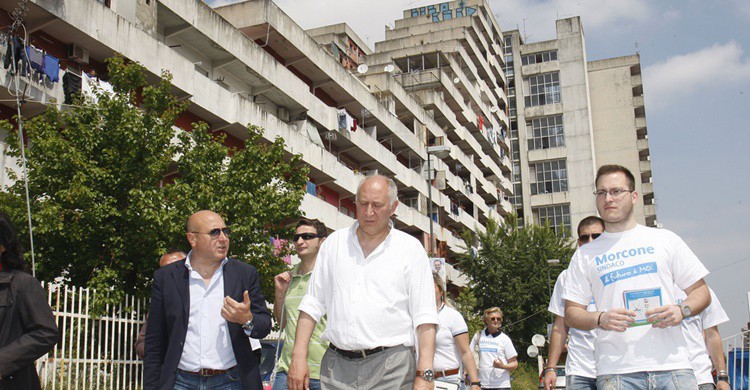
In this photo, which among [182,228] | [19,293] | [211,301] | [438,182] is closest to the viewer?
[19,293]

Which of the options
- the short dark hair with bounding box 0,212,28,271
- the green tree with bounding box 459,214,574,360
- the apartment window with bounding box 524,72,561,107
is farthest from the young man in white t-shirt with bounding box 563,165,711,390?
the apartment window with bounding box 524,72,561,107

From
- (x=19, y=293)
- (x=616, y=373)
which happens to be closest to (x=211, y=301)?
(x=19, y=293)

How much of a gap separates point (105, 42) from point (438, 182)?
31.0 metres

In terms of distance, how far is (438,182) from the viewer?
5159cm

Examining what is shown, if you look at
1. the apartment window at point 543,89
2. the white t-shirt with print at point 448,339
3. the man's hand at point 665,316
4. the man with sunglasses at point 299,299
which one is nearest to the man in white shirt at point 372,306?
the man's hand at point 665,316

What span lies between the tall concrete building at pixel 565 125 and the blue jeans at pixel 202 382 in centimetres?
6597

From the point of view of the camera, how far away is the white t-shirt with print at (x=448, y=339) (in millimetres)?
8008

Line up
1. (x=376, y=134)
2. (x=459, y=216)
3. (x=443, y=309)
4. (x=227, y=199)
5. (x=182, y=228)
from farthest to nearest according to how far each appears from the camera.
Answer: (x=459, y=216) → (x=376, y=134) → (x=227, y=199) → (x=182, y=228) → (x=443, y=309)

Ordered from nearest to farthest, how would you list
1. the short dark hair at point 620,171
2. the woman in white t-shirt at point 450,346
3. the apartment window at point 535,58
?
the short dark hair at point 620,171, the woman in white t-shirt at point 450,346, the apartment window at point 535,58

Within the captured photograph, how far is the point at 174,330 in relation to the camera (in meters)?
5.37

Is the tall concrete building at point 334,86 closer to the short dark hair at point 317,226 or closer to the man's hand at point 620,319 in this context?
the short dark hair at point 317,226

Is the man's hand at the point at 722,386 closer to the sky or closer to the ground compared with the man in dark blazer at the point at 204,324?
closer to the ground

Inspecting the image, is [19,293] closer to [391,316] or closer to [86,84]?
[391,316]

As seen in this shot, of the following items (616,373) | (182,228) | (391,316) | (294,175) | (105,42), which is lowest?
(616,373)
